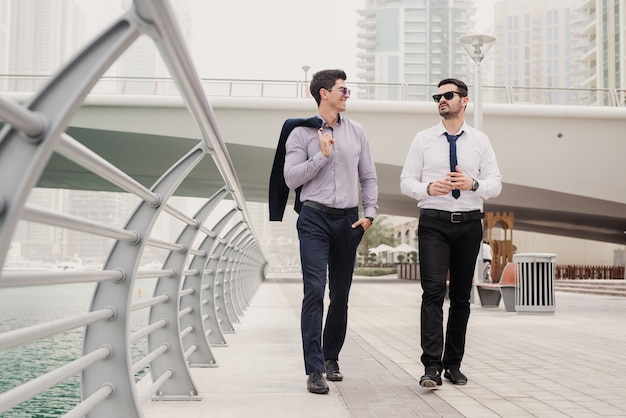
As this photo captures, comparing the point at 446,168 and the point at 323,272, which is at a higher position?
the point at 446,168

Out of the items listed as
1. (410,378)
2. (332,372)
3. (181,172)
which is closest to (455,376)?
(410,378)

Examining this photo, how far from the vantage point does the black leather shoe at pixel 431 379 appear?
4168 mm

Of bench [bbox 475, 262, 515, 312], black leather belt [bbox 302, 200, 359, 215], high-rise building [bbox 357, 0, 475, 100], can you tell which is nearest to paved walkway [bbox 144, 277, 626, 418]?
black leather belt [bbox 302, 200, 359, 215]

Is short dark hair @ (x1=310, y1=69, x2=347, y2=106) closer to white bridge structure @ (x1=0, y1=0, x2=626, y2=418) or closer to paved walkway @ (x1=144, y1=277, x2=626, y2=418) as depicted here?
white bridge structure @ (x1=0, y1=0, x2=626, y2=418)

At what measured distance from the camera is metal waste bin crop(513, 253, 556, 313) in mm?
11039

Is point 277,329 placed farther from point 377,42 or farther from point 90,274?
point 377,42

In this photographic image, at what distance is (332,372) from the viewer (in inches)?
180

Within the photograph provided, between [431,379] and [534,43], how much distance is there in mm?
170609

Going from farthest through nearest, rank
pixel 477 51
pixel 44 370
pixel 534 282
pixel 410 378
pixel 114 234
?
pixel 477 51, pixel 534 282, pixel 44 370, pixel 410 378, pixel 114 234

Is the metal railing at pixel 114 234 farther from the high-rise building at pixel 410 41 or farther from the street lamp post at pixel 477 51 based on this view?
the high-rise building at pixel 410 41

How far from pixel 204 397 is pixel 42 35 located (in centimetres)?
4368

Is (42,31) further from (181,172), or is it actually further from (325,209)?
(181,172)

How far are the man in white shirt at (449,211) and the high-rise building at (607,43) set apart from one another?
5235 cm

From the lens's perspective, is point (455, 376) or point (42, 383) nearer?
point (42, 383)
